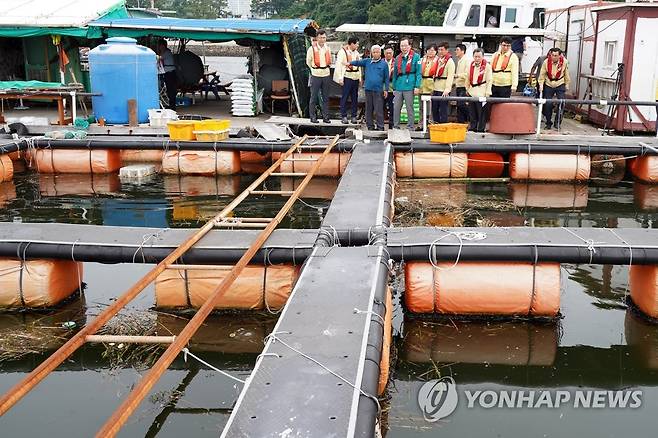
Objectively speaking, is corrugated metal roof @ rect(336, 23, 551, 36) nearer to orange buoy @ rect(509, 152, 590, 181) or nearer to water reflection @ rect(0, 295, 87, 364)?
orange buoy @ rect(509, 152, 590, 181)

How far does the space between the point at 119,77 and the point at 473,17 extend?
8713mm

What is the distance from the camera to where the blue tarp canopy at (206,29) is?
13.5m

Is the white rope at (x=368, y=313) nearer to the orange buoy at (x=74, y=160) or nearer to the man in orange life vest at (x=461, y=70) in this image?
the orange buoy at (x=74, y=160)

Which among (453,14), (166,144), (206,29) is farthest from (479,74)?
(453,14)

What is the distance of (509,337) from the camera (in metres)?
5.25

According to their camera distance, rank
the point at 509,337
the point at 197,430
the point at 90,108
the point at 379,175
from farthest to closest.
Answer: the point at 90,108 < the point at 379,175 < the point at 509,337 < the point at 197,430

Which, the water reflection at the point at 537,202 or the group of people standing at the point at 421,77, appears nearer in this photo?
the water reflection at the point at 537,202

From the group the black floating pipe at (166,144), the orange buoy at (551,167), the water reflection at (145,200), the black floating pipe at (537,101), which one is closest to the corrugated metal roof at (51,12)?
the black floating pipe at (166,144)

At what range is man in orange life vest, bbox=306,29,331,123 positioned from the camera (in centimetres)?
1155

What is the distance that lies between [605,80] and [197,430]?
11.1 meters

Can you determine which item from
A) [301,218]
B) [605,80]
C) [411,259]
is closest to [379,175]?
[301,218]

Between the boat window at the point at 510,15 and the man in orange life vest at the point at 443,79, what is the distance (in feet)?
20.5

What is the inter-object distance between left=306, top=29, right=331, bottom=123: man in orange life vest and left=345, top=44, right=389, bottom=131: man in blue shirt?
1.45 feet

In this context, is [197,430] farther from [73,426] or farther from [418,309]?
[418,309]
